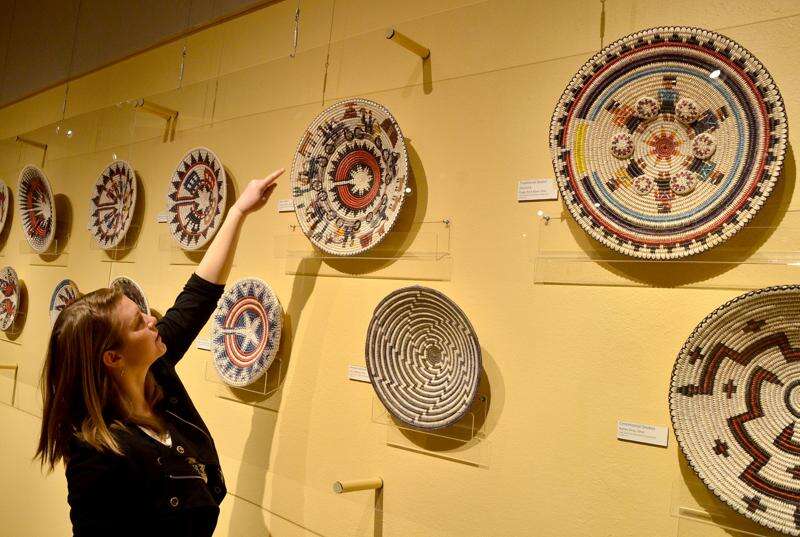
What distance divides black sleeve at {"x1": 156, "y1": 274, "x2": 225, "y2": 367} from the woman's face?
0.26m

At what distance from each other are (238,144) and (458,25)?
109 cm

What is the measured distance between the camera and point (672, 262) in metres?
1.49

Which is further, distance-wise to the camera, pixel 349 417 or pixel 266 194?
pixel 266 194

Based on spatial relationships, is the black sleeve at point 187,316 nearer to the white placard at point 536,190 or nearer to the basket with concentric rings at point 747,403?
the white placard at point 536,190

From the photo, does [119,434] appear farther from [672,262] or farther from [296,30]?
[296,30]

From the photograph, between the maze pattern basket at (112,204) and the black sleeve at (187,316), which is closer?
the black sleeve at (187,316)

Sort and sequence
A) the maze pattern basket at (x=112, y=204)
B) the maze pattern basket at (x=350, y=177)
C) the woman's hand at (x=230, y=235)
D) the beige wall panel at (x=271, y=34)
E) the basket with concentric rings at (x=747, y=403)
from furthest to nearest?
the maze pattern basket at (x=112, y=204), the beige wall panel at (x=271, y=34), the woman's hand at (x=230, y=235), the maze pattern basket at (x=350, y=177), the basket with concentric rings at (x=747, y=403)

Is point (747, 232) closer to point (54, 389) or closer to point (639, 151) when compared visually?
point (639, 151)

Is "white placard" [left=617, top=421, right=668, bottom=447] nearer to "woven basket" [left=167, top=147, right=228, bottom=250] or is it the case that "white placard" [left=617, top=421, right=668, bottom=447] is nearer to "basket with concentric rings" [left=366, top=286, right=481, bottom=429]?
"basket with concentric rings" [left=366, top=286, right=481, bottom=429]

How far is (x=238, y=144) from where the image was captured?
8.59 feet

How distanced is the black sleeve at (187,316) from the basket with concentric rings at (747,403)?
148 centimetres

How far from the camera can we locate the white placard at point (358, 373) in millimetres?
2039

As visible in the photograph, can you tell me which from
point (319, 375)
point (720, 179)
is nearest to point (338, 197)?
point (319, 375)

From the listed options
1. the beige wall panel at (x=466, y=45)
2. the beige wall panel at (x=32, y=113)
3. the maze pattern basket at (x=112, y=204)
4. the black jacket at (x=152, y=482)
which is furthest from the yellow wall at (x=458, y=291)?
the beige wall panel at (x=32, y=113)
